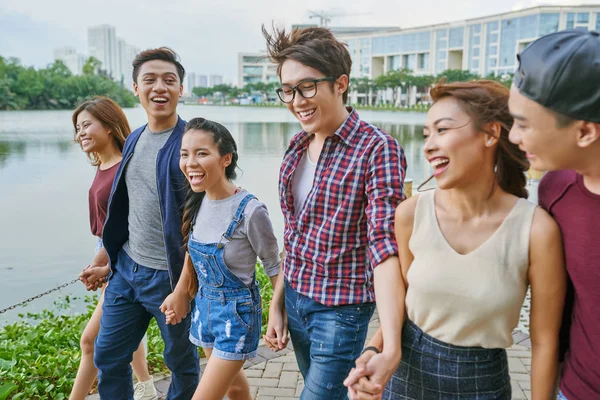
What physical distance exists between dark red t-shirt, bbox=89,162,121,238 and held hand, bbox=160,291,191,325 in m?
0.90

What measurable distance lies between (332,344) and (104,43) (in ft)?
465

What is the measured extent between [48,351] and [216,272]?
2805 mm

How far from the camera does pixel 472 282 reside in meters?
1.51

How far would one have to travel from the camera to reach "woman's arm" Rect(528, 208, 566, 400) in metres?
1.45

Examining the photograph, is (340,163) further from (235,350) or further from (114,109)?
(114,109)

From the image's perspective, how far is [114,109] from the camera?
11.0 feet

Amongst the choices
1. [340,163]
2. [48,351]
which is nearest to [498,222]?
[340,163]

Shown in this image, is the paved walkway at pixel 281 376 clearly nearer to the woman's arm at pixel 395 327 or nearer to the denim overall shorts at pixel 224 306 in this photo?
the denim overall shorts at pixel 224 306

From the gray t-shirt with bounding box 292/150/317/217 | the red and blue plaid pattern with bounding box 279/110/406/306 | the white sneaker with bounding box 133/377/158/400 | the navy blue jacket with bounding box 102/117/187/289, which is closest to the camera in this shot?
the red and blue plaid pattern with bounding box 279/110/406/306

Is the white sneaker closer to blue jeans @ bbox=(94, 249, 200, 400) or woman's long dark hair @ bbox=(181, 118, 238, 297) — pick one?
blue jeans @ bbox=(94, 249, 200, 400)

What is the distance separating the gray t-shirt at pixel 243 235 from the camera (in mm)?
2410

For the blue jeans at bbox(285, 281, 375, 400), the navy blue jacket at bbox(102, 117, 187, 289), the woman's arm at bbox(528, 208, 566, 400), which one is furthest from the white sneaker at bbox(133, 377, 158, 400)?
the woman's arm at bbox(528, 208, 566, 400)

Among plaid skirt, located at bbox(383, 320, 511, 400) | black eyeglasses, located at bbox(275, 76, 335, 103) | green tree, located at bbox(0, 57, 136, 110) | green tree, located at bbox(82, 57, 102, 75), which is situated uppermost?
green tree, located at bbox(82, 57, 102, 75)

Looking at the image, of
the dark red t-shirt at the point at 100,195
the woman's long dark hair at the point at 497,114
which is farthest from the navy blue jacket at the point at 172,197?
the woman's long dark hair at the point at 497,114
